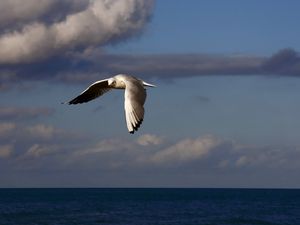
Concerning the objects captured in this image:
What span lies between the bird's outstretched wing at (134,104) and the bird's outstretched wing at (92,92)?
2108mm

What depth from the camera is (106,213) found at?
79312 millimetres

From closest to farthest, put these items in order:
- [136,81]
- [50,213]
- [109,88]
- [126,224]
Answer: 1. [136,81]
2. [109,88]
3. [126,224]
4. [50,213]

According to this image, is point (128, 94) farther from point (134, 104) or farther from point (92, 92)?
point (92, 92)

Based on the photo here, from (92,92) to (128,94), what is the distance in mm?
3262

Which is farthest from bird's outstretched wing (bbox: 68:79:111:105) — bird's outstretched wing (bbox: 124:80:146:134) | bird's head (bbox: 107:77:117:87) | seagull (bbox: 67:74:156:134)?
bird's outstretched wing (bbox: 124:80:146:134)

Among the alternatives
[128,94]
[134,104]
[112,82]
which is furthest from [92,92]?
[134,104]

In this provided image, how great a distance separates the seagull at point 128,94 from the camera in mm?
12579

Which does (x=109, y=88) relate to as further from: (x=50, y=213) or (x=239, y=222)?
(x=50, y=213)

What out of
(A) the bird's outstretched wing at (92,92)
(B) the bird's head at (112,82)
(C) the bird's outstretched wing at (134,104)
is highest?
(A) the bird's outstretched wing at (92,92)

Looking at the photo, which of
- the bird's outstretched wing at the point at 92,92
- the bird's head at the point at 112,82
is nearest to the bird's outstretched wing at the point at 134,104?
the bird's head at the point at 112,82

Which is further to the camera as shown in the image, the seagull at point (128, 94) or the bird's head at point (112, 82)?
the bird's head at point (112, 82)

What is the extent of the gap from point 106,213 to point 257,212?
54.7ft

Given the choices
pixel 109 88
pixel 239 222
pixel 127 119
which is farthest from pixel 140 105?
pixel 239 222

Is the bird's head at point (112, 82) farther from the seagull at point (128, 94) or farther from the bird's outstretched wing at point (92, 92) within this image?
the bird's outstretched wing at point (92, 92)
